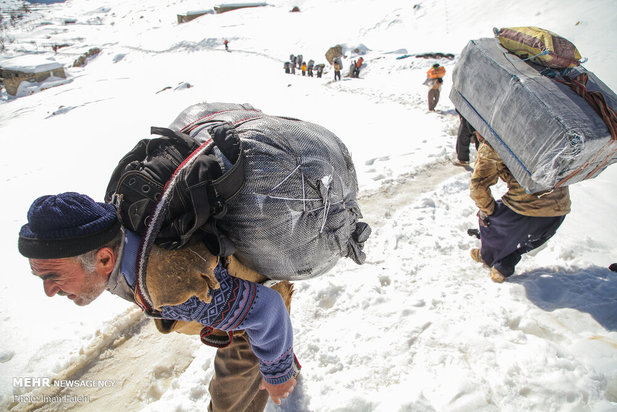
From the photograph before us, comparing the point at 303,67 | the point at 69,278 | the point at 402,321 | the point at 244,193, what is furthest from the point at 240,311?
the point at 303,67

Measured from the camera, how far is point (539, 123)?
75.5 inches

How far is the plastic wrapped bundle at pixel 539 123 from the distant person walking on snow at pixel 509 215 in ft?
0.51

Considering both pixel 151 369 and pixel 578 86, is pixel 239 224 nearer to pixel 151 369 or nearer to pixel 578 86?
pixel 151 369

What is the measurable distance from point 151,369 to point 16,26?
88601mm

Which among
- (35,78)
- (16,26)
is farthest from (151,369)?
(16,26)

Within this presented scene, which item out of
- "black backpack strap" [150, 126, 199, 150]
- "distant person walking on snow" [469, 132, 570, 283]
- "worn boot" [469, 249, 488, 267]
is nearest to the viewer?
"black backpack strap" [150, 126, 199, 150]

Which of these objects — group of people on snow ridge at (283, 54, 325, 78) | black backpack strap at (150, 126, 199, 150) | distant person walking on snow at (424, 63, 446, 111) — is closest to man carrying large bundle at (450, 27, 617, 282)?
black backpack strap at (150, 126, 199, 150)

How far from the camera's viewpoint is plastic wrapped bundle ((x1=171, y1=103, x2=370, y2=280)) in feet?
3.72

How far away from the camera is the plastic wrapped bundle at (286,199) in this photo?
1.13 m

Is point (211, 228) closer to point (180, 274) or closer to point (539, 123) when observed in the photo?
point (180, 274)

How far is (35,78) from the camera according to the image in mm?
28281

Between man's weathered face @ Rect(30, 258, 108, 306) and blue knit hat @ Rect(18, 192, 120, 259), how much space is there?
0.05 metres

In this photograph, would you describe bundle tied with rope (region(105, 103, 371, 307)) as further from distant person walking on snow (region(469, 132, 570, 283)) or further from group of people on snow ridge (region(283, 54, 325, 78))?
group of people on snow ridge (region(283, 54, 325, 78))

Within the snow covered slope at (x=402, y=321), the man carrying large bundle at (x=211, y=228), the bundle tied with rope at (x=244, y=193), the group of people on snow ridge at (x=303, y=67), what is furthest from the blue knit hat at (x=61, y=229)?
the group of people on snow ridge at (x=303, y=67)
